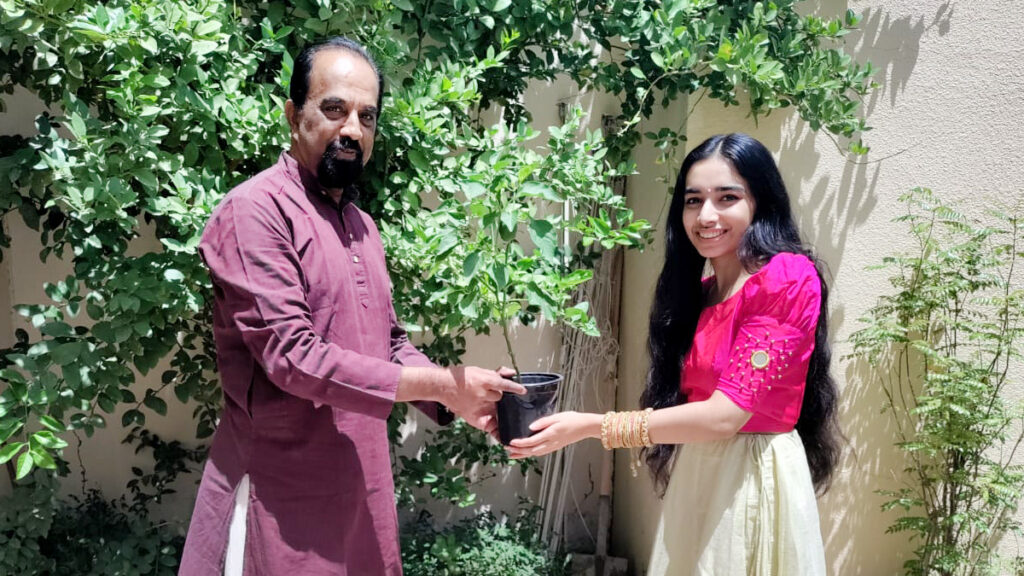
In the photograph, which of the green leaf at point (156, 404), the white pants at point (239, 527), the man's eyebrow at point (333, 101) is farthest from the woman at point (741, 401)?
the green leaf at point (156, 404)

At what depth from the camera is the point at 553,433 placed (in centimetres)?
167

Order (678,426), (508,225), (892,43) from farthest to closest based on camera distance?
(892,43) → (678,426) → (508,225)

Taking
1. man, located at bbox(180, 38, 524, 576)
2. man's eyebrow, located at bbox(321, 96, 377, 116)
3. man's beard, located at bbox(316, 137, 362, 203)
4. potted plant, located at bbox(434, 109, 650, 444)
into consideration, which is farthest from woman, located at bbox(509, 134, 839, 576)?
man's eyebrow, located at bbox(321, 96, 377, 116)

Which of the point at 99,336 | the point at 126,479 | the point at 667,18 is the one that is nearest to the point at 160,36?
the point at 99,336

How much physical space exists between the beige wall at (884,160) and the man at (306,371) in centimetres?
167

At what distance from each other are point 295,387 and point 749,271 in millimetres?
1013

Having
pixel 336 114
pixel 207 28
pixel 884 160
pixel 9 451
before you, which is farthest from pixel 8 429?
pixel 884 160

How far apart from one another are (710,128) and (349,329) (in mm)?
1837

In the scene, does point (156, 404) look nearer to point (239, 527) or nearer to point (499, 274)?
point (239, 527)

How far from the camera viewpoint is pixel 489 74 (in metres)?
2.66

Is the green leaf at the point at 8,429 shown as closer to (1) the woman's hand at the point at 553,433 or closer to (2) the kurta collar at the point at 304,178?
(2) the kurta collar at the point at 304,178

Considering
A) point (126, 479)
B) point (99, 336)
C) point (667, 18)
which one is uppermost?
point (667, 18)

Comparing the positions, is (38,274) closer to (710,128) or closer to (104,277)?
(104,277)

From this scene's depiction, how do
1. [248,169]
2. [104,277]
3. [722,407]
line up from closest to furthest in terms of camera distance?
[722,407], [104,277], [248,169]
